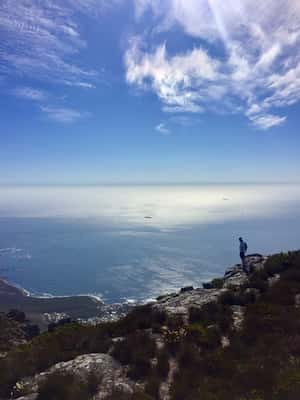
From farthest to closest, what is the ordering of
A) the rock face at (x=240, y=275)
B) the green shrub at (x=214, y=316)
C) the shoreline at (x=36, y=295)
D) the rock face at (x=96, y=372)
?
1. the shoreline at (x=36, y=295)
2. the rock face at (x=240, y=275)
3. the green shrub at (x=214, y=316)
4. the rock face at (x=96, y=372)

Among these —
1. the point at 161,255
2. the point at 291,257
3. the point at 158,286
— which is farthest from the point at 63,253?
the point at 291,257

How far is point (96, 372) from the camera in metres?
6.38

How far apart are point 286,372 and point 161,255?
15868cm

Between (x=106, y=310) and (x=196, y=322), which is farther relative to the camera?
(x=106, y=310)

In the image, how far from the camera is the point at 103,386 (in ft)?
19.8

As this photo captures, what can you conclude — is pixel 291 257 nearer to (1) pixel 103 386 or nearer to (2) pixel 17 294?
(1) pixel 103 386

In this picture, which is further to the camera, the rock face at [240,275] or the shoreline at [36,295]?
the shoreline at [36,295]

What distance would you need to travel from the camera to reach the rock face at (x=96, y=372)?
5.99 metres

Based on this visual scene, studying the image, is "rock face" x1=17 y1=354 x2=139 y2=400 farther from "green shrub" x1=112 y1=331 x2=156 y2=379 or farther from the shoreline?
the shoreline

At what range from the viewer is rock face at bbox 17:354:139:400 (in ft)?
19.7

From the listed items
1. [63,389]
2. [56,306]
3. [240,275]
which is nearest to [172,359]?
[63,389]

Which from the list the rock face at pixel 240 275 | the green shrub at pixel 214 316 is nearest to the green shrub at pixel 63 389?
the green shrub at pixel 214 316

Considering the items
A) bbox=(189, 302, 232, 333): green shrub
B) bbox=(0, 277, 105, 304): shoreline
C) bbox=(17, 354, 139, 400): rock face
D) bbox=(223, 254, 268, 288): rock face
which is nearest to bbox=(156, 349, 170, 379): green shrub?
bbox=(17, 354, 139, 400): rock face

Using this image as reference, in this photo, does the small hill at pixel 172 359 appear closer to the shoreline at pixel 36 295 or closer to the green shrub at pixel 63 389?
the green shrub at pixel 63 389
